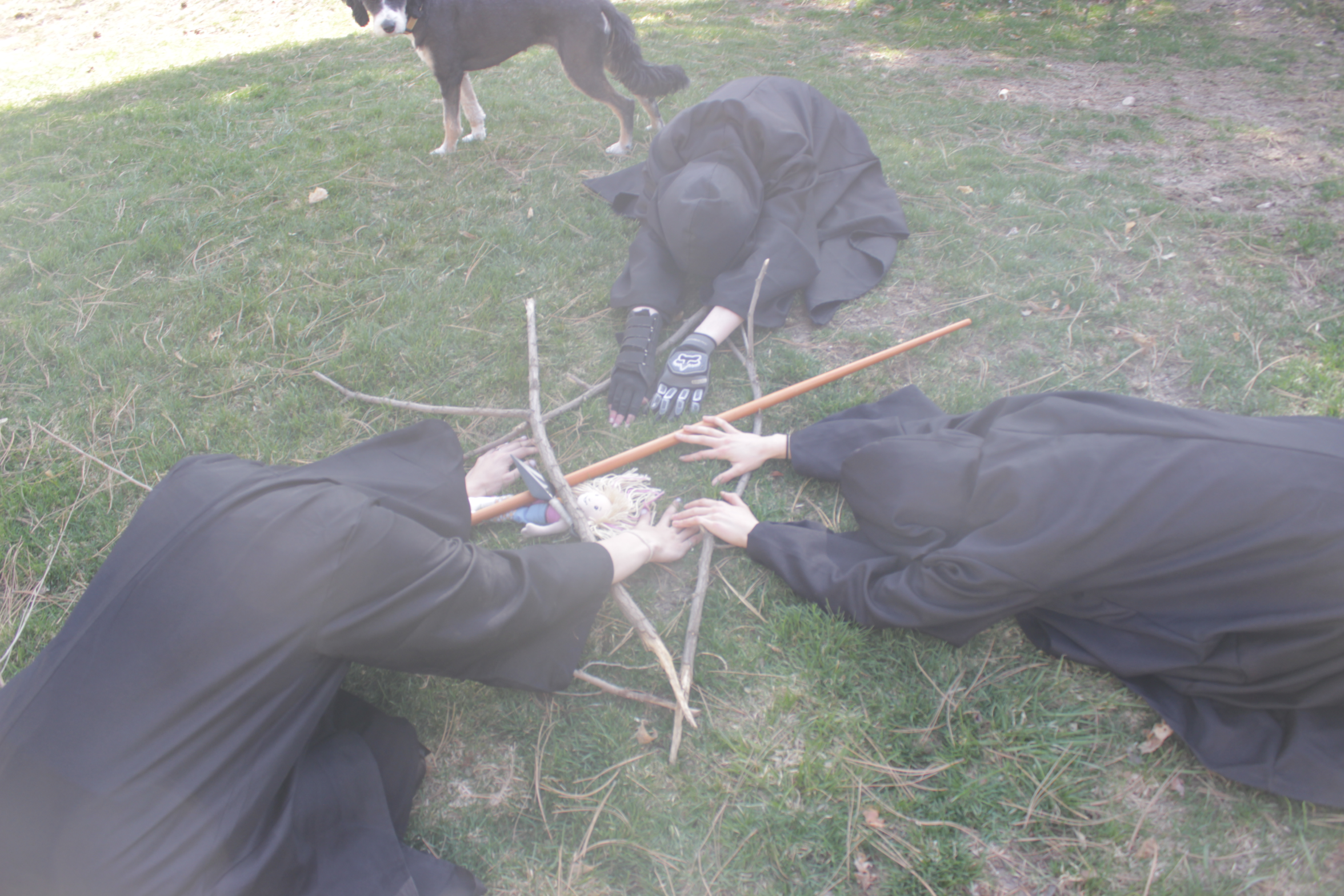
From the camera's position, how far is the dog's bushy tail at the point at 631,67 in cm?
464

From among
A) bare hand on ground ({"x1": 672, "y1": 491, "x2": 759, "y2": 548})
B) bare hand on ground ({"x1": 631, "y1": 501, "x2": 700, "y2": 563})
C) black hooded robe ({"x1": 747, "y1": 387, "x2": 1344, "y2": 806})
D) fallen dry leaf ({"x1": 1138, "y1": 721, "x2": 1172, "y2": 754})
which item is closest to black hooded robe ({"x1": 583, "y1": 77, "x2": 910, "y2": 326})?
bare hand on ground ({"x1": 672, "y1": 491, "x2": 759, "y2": 548})

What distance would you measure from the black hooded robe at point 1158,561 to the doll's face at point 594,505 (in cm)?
88

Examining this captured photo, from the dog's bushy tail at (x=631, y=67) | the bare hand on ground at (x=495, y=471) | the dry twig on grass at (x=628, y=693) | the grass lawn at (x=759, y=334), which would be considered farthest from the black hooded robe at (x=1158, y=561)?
the dog's bushy tail at (x=631, y=67)

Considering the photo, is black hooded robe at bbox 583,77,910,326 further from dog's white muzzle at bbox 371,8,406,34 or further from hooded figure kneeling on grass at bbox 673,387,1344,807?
dog's white muzzle at bbox 371,8,406,34

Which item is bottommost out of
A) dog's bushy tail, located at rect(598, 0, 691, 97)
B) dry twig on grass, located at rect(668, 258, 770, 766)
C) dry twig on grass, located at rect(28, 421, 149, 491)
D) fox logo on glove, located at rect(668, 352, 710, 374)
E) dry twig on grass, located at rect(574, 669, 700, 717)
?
dry twig on grass, located at rect(574, 669, 700, 717)

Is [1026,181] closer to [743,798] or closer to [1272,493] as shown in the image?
[1272,493]

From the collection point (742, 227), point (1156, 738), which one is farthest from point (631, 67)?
point (1156, 738)

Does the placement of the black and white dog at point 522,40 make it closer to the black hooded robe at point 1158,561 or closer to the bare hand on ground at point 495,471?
the bare hand on ground at point 495,471

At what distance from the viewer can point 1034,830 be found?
6.35ft

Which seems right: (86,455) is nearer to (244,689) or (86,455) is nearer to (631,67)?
(244,689)

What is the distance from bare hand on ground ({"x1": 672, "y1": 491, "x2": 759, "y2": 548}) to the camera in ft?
8.33

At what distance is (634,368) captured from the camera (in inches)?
124

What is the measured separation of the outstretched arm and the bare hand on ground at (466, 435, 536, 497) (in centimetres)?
68

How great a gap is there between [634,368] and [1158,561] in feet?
6.76
